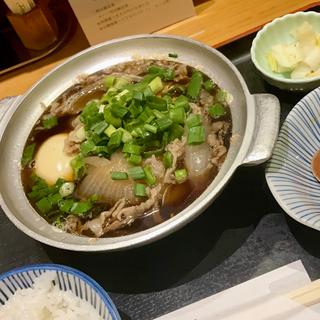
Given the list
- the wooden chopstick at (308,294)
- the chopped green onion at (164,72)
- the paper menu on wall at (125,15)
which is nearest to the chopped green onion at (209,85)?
the chopped green onion at (164,72)

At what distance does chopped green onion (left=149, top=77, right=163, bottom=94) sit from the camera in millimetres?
2236

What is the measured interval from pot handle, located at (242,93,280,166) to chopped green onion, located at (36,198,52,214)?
81 centimetres

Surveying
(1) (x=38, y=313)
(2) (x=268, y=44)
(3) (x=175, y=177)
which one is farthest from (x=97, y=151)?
(2) (x=268, y=44)

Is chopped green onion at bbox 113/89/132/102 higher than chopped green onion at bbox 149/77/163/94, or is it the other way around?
chopped green onion at bbox 113/89/132/102

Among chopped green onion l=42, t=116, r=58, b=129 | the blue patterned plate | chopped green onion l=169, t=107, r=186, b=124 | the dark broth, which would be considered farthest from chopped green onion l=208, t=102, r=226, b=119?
chopped green onion l=42, t=116, r=58, b=129

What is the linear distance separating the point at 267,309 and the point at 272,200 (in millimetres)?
465

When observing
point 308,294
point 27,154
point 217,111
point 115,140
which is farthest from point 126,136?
point 308,294

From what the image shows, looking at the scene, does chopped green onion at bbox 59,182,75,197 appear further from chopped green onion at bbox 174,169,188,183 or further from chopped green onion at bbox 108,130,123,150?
chopped green onion at bbox 174,169,188,183

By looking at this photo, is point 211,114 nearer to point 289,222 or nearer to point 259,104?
point 259,104

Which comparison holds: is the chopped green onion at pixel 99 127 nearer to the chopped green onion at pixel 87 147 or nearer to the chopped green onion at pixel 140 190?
the chopped green onion at pixel 87 147

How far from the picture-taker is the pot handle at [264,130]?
1.76m

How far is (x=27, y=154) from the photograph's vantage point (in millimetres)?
2270

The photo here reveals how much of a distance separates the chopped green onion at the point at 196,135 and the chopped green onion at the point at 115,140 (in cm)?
28

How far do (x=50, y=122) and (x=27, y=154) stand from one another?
20 cm
